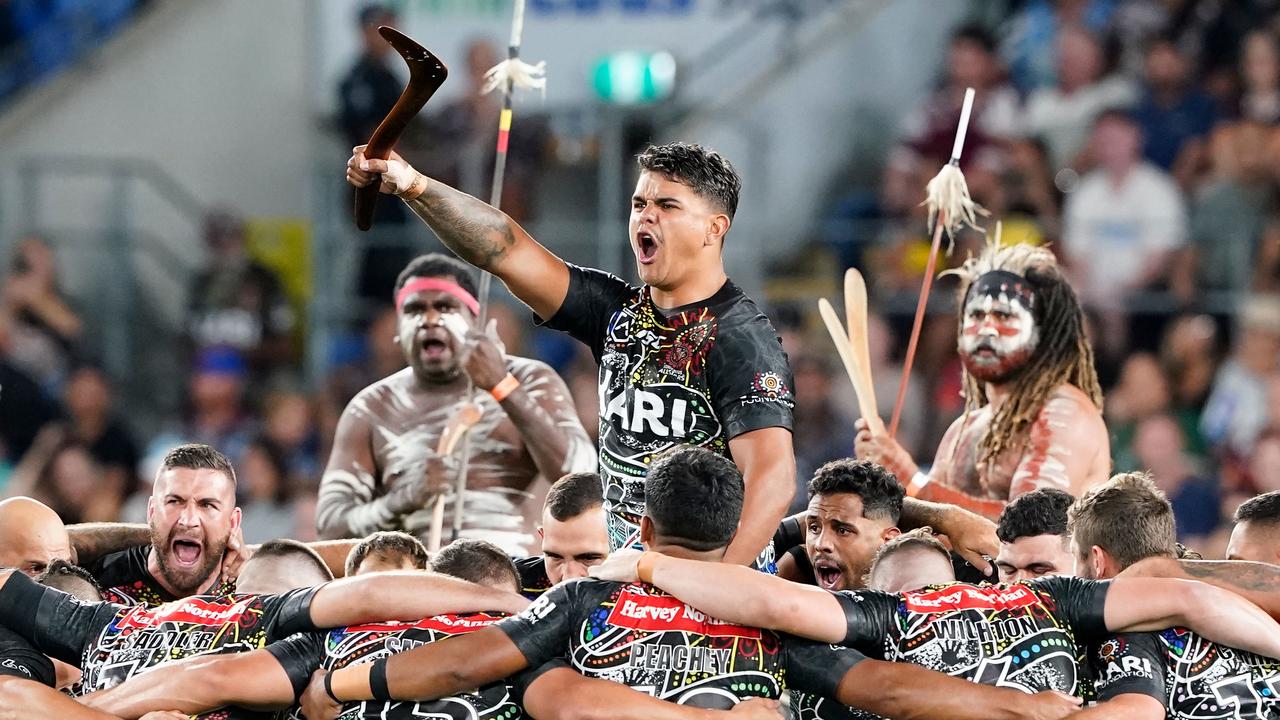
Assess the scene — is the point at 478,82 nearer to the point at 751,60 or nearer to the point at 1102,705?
the point at 751,60

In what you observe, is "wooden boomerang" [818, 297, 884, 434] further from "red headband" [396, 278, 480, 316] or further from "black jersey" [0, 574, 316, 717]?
"black jersey" [0, 574, 316, 717]

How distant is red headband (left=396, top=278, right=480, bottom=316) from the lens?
719cm

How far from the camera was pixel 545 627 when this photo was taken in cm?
463

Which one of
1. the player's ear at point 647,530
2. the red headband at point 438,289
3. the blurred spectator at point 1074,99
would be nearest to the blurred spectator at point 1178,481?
the blurred spectator at point 1074,99

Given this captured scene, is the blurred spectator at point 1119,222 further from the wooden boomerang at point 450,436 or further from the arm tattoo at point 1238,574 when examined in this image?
the arm tattoo at point 1238,574

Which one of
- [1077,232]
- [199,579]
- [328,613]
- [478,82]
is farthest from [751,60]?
[328,613]

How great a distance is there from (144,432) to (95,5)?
3.14 m

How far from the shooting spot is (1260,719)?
15.6ft

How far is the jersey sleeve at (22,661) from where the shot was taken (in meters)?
4.90

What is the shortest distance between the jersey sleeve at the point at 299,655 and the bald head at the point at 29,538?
4.15 feet

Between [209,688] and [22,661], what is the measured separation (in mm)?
590

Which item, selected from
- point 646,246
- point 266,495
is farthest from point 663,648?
point 266,495

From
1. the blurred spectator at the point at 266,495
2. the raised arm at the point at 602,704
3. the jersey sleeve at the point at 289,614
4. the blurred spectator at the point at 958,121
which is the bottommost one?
the blurred spectator at the point at 266,495

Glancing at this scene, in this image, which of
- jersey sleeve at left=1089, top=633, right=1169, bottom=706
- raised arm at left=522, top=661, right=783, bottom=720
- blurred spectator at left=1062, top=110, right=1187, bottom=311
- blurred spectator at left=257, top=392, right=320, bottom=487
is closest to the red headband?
raised arm at left=522, top=661, right=783, bottom=720
